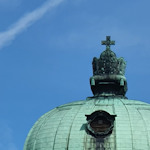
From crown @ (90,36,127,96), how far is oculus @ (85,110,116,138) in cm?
714

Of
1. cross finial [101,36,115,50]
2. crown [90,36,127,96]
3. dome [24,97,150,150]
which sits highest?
cross finial [101,36,115,50]

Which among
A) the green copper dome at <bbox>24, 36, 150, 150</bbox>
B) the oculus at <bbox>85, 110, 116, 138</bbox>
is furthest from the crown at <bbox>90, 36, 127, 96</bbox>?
the oculus at <bbox>85, 110, 116, 138</bbox>

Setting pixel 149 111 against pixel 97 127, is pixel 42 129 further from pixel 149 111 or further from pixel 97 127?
pixel 149 111

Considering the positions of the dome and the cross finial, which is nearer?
the dome

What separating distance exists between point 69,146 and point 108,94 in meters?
9.36

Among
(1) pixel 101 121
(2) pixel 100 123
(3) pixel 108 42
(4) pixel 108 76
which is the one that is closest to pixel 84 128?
(2) pixel 100 123

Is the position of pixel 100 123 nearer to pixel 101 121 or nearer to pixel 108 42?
pixel 101 121

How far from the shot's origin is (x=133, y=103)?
74.1 meters

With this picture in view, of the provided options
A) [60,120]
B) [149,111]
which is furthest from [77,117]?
[149,111]

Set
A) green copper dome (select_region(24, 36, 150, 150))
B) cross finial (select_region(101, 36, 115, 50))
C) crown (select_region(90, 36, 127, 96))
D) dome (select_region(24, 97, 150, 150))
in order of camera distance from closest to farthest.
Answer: dome (select_region(24, 97, 150, 150)) → green copper dome (select_region(24, 36, 150, 150)) → crown (select_region(90, 36, 127, 96)) → cross finial (select_region(101, 36, 115, 50))

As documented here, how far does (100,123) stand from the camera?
6962cm

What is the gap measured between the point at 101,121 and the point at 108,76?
8.07 metres

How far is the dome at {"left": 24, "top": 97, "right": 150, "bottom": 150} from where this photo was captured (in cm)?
6869

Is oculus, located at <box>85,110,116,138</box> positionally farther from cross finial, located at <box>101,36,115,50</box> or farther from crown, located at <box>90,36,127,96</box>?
cross finial, located at <box>101,36,115,50</box>
